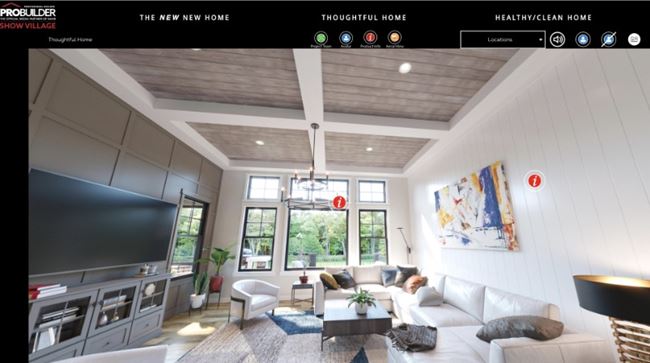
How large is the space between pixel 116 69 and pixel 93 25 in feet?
5.41

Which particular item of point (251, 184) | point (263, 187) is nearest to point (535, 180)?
point (263, 187)

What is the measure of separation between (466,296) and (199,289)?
Answer: 4.58 meters

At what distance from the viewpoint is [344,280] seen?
14.1ft

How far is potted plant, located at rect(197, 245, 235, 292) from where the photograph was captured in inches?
177

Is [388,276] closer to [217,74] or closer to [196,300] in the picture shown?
[196,300]

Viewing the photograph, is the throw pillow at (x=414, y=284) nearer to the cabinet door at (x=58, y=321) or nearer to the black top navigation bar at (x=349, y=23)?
the black top navigation bar at (x=349, y=23)

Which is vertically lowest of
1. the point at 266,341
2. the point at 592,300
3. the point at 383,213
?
the point at 266,341

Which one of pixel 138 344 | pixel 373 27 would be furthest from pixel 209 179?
pixel 373 27

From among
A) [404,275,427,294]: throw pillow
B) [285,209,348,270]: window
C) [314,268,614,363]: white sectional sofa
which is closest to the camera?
[314,268,614,363]: white sectional sofa

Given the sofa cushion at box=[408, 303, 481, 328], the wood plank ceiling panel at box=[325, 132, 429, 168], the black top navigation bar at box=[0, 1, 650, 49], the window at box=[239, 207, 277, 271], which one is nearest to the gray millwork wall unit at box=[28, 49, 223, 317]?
the black top navigation bar at box=[0, 1, 650, 49]

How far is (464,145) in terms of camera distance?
356 centimetres

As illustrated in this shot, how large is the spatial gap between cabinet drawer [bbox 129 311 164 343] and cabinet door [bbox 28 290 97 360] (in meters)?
0.64

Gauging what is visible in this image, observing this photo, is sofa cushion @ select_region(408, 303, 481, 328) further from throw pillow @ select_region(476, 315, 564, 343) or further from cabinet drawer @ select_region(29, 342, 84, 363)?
cabinet drawer @ select_region(29, 342, 84, 363)

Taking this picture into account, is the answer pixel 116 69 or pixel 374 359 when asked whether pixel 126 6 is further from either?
pixel 374 359
